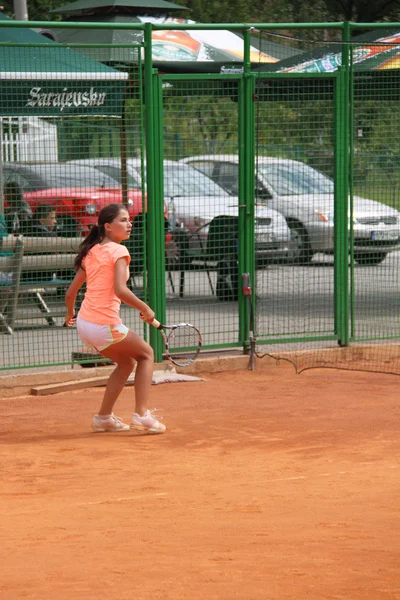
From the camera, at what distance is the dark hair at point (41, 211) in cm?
1055

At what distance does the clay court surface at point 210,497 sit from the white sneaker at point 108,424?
0.45 ft

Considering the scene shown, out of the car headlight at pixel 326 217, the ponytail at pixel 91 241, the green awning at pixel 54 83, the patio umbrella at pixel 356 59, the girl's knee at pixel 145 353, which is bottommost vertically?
the girl's knee at pixel 145 353

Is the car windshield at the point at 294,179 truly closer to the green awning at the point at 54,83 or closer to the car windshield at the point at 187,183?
the car windshield at the point at 187,183

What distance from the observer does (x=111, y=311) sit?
7.98 m

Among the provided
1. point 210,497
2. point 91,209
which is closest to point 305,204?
point 91,209

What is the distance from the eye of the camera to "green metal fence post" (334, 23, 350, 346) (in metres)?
10.9

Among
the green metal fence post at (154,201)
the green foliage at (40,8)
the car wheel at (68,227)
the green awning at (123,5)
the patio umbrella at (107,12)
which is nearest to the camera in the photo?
the green metal fence post at (154,201)

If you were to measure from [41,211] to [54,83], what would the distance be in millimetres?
1336

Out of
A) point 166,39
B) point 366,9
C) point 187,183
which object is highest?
point 366,9

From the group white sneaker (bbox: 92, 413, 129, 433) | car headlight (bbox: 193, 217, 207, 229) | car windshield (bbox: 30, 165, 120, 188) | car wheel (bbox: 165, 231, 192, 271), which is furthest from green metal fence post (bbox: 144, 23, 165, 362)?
white sneaker (bbox: 92, 413, 129, 433)

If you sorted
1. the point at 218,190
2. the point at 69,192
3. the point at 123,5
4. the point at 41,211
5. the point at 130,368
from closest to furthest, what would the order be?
1. the point at 130,368
2. the point at 41,211
3. the point at 69,192
4. the point at 218,190
5. the point at 123,5

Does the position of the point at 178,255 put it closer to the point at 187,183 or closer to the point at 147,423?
the point at 187,183

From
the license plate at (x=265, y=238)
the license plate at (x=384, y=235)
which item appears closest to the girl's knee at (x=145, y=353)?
the license plate at (x=265, y=238)

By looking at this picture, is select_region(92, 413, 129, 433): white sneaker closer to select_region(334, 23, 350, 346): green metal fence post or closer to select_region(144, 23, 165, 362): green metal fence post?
select_region(144, 23, 165, 362): green metal fence post
